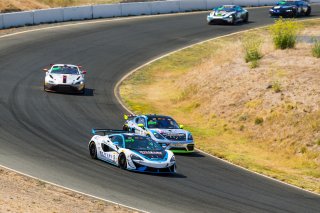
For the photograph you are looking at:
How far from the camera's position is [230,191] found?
85.7ft

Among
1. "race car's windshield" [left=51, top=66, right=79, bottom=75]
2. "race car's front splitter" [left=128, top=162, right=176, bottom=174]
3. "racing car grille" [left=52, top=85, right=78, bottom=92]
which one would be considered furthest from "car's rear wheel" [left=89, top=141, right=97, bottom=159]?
"race car's windshield" [left=51, top=66, right=79, bottom=75]

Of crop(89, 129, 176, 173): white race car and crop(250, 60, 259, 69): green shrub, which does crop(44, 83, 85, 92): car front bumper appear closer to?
crop(250, 60, 259, 69): green shrub

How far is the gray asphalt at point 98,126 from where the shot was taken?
2456cm

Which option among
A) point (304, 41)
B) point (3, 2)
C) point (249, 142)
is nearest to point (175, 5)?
point (3, 2)

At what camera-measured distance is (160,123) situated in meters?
33.3

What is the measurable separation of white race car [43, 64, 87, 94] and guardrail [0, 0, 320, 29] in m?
16.1

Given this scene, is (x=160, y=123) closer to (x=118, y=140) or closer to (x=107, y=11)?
(x=118, y=140)

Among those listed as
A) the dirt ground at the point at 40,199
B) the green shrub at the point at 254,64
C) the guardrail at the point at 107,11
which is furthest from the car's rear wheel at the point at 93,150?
the guardrail at the point at 107,11

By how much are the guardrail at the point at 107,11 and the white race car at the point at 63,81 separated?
16.1 m

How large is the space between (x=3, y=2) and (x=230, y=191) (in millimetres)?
46404

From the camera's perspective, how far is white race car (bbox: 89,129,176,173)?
27.2m

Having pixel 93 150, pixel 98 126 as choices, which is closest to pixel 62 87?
pixel 98 126

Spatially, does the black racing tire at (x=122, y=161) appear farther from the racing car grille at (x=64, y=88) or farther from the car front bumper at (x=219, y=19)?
the car front bumper at (x=219, y=19)

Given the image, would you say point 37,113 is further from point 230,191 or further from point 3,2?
point 3,2
